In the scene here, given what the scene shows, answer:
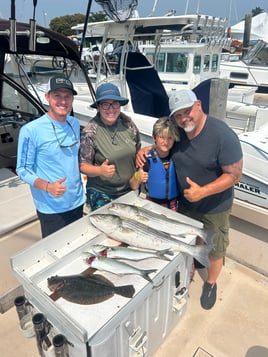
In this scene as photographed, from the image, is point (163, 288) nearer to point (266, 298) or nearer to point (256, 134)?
point (266, 298)

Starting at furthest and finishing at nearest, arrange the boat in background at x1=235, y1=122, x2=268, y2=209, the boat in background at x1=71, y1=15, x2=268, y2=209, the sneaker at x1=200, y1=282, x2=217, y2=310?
the boat in background at x1=71, y1=15, x2=268, y2=209
the boat in background at x1=235, y1=122, x2=268, y2=209
the sneaker at x1=200, y1=282, x2=217, y2=310

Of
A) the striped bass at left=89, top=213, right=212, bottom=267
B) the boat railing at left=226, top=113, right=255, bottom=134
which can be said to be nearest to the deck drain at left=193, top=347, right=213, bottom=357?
the striped bass at left=89, top=213, right=212, bottom=267

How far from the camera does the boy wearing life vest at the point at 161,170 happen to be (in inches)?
79.4

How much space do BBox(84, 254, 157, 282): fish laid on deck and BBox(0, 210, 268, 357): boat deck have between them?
36.0 inches

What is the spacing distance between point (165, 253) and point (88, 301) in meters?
0.52

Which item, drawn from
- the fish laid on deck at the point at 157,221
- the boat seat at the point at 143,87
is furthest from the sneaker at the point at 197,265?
the boat seat at the point at 143,87

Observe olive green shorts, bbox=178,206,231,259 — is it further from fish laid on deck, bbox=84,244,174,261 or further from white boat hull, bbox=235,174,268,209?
white boat hull, bbox=235,174,268,209

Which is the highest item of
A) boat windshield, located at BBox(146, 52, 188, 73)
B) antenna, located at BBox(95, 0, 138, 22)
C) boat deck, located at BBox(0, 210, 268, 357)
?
boat windshield, located at BBox(146, 52, 188, 73)

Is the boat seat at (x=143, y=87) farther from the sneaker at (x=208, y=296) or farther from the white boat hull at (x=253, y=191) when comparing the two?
the sneaker at (x=208, y=296)

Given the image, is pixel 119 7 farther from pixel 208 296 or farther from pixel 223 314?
pixel 223 314

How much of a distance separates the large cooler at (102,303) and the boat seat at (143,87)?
12.5 ft

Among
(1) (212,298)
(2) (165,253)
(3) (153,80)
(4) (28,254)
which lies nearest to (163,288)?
(2) (165,253)

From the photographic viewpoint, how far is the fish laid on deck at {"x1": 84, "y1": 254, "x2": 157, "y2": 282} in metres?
1.49

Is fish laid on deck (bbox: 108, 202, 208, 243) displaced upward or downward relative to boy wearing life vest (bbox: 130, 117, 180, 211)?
downward
